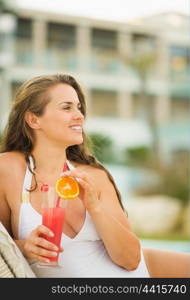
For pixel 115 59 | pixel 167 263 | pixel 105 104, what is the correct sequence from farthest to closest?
pixel 115 59 → pixel 105 104 → pixel 167 263

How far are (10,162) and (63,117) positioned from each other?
0.41 ft

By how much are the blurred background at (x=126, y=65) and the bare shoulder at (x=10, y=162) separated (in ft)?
26.1

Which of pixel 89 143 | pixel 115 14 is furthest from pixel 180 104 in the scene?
pixel 89 143

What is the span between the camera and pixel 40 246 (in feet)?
3.17

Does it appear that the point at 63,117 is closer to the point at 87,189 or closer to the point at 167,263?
the point at 87,189

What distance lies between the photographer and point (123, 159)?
9062 millimetres

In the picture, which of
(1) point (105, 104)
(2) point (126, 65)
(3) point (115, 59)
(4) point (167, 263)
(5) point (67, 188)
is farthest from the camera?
(3) point (115, 59)

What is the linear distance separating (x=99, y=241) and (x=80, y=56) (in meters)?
9.87

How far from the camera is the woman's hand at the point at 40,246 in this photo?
37.7 inches

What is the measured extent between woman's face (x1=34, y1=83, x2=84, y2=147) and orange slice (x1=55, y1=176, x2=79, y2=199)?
12 cm

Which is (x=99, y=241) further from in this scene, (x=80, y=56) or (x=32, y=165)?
(x=80, y=56)

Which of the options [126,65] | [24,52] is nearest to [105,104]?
[126,65]

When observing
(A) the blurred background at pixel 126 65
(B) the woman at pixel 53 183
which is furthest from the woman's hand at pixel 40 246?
(A) the blurred background at pixel 126 65

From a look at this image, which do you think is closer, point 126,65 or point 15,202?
point 15,202
